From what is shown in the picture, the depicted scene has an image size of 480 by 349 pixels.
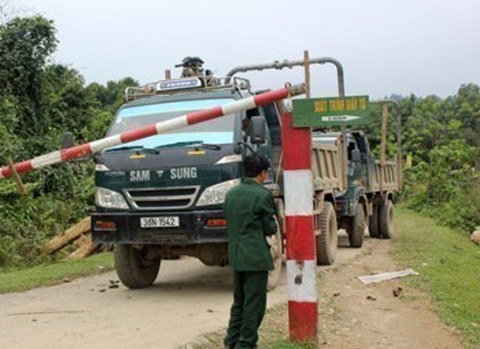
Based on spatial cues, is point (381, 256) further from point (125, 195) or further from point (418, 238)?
point (125, 195)

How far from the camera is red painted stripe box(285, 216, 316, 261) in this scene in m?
5.63

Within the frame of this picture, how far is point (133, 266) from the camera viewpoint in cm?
870

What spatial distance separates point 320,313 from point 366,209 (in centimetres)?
721

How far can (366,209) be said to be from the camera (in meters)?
14.2

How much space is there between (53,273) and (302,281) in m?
6.19

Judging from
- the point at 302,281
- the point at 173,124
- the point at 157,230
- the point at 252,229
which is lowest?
the point at 302,281

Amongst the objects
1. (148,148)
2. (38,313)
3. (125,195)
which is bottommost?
(38,313)

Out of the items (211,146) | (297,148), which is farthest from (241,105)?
(211,146)

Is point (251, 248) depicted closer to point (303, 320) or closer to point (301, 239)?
point (301, 239)

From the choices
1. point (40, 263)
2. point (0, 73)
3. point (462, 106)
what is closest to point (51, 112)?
point (0, 73)

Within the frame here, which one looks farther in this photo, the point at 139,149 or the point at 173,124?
the point at 139,149

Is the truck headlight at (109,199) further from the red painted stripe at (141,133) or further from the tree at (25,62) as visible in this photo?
→ the tree at (25,62)

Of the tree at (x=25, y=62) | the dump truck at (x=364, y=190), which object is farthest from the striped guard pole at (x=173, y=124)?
the tree at (x=25, y=62)

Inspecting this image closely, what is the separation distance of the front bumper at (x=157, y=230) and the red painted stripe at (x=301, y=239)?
6.12 ft
